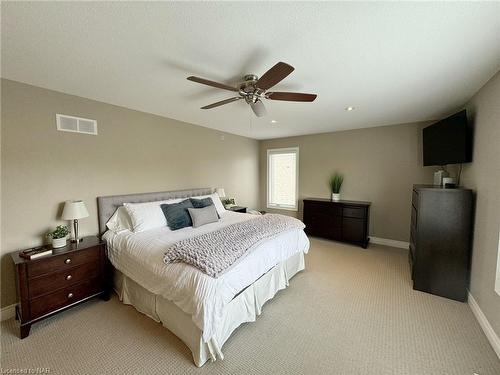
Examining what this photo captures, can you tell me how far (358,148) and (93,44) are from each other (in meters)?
4.38

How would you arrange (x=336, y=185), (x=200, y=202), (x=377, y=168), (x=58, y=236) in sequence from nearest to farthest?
1. (x=58, y=236)
2. (x=200, y=202)
3. (x=377, y=168)
4. (x=336, y=185)

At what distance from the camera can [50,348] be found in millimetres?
1723

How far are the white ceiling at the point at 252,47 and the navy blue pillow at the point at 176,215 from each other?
1.47 meters

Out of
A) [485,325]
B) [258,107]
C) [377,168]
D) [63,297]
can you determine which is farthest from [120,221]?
[377,168]

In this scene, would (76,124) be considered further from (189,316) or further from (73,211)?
(189,316)

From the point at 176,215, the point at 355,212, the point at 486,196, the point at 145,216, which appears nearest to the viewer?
the point at 486,196

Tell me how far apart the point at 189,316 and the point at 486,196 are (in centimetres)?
299

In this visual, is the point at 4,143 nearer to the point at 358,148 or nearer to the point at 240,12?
the point at 240,12

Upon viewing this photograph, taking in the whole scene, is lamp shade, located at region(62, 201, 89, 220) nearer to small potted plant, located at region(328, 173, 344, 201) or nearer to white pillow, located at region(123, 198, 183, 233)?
white pillow, located at region(123, 198, 183, 233)

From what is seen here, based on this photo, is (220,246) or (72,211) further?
(72,211)

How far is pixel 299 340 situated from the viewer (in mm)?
1804

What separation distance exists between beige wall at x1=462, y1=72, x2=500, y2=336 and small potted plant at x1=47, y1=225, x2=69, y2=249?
4109mm

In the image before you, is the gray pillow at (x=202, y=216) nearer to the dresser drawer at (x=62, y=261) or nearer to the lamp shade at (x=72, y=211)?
the dresser drawer at (x=62, y=261)

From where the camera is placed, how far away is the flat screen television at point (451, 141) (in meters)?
2.42
